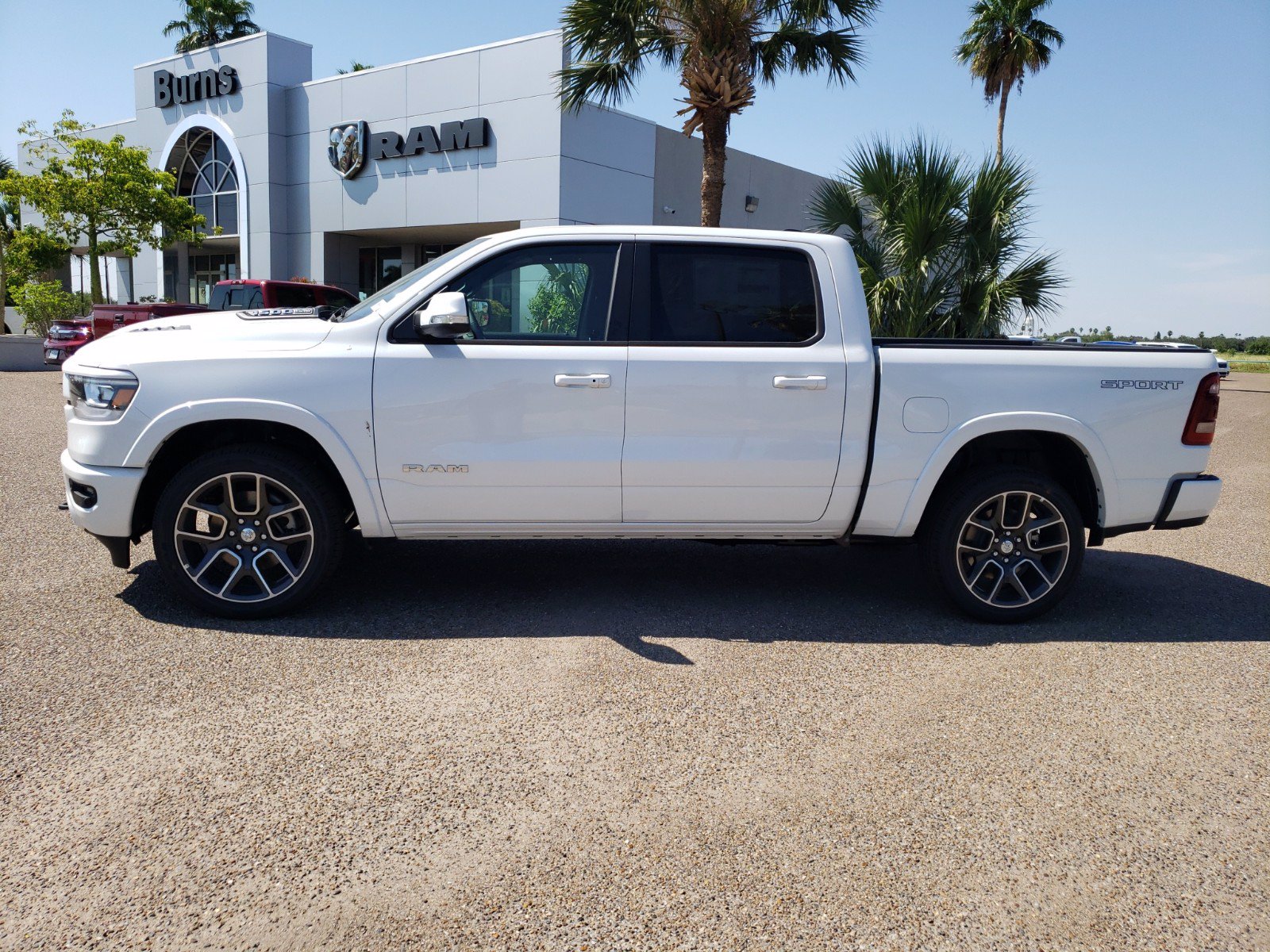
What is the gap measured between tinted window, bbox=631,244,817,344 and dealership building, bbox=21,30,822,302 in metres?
15.6

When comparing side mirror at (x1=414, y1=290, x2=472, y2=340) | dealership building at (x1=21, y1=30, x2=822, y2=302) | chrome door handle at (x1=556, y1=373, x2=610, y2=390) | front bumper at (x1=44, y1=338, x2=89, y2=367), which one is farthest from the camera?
dealership building at (x1=21, y1=30, x2=822, y2=302)

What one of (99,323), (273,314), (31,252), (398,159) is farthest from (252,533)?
(31,252)

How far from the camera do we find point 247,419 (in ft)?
15.3

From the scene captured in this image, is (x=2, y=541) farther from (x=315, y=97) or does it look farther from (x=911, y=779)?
(x=315, y=97)

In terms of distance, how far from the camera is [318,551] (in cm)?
472

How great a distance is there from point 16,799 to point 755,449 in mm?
3329

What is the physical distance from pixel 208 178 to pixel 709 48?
2290 cm

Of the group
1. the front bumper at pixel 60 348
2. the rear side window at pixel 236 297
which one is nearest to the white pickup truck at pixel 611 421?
the rear side window at pixel 236 297

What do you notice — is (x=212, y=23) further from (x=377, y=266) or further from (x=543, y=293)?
(x=543, y=293)

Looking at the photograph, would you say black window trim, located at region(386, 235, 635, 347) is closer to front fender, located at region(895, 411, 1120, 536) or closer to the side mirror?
the side mirror

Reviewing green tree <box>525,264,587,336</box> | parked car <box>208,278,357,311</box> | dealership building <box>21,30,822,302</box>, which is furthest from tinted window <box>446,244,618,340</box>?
dealership building <box>21,30,822,302</box>

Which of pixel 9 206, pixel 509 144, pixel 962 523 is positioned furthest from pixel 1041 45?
pixel 9 206

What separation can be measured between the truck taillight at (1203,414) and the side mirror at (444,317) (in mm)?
3776

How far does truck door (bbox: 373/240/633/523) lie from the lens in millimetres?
4652
